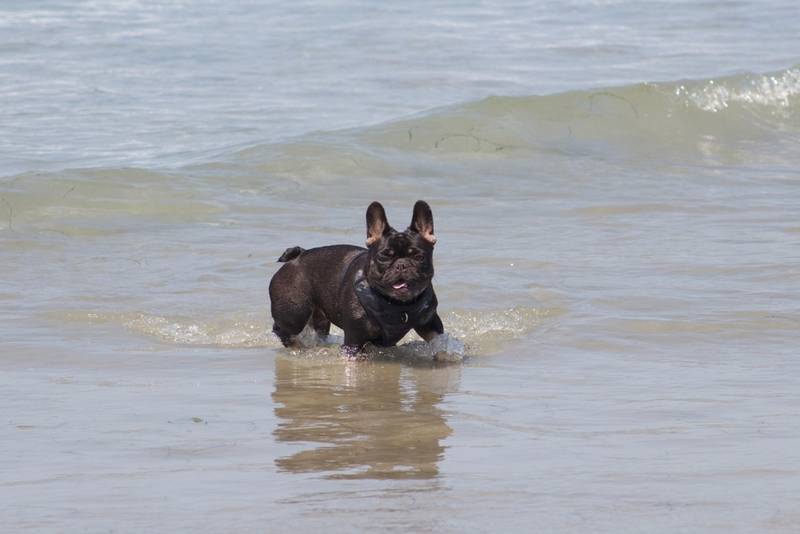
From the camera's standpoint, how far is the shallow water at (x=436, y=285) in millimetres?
5449

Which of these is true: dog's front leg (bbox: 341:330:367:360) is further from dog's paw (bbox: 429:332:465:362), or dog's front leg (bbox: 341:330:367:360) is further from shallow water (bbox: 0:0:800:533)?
dog's paw (bbox: 429:332:465:362)

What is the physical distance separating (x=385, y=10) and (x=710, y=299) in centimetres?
2060

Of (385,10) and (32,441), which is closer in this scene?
(32,441)

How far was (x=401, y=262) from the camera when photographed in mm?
7637

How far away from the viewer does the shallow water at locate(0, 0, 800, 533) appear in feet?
Answer: 17.9

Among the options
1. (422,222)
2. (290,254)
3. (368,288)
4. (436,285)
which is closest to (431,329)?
(368,288)

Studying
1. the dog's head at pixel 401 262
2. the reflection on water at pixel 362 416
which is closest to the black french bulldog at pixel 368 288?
the dog's head at pixel 401 262

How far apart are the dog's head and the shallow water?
452 mm

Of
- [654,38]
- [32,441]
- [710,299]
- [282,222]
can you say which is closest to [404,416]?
[32,441]

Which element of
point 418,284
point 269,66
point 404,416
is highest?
point 269,66

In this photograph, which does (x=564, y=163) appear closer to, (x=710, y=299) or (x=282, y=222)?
(x=282, y=222)

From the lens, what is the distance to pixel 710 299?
945 centimetres

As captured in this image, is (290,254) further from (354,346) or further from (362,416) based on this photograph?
(362,416)

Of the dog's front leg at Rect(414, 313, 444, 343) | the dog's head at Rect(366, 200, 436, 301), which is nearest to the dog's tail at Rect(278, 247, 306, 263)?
the dog's head at Rect(366, 200, 436, 301)
